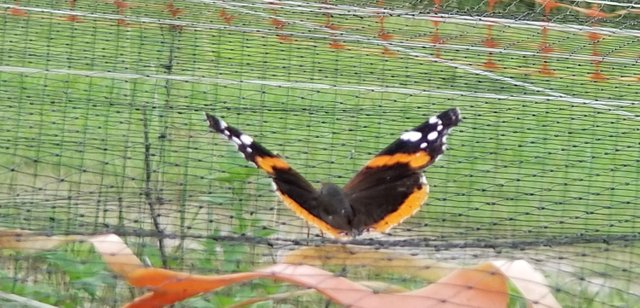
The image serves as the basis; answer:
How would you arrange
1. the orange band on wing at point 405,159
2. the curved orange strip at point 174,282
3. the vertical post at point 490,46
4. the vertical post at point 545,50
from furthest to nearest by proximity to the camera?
the vertical post at point 490,46 < the vertical post at point 545,50 < the orange band on wing at point 405,159 < the curved orange strip at point 174,282

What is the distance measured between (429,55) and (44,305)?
1.44m

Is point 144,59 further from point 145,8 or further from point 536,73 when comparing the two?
point 536,73

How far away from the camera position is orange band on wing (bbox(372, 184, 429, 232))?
4.82 feet

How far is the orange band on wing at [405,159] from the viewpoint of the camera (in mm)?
1553

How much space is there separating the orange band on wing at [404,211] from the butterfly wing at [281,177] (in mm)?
71

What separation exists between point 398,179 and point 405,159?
39mm

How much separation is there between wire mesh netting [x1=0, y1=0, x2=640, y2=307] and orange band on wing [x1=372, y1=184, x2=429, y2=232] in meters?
0.10

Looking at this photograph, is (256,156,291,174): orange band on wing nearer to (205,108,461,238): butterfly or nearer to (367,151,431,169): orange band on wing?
(205,108,461,238): butterfly

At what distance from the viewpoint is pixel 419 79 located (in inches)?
96.3

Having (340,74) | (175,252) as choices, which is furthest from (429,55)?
(175,252)

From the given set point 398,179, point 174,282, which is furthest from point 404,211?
point 174,282

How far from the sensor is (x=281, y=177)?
1.50 metres

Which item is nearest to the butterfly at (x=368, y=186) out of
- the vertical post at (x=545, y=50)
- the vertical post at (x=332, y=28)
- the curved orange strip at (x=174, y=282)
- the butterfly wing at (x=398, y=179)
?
the butterfly wing at (x=398, y=179)

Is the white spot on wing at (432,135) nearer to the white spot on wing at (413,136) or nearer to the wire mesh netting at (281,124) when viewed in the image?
the white spot on wing at (413,136)
